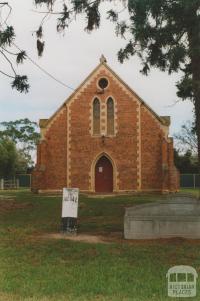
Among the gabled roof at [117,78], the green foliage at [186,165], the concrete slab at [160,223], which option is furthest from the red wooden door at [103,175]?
the green foliage at [186,165]

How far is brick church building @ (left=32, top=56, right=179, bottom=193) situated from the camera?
38219 mm

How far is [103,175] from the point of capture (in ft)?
127

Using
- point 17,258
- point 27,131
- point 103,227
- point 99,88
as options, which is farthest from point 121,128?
point 27,131

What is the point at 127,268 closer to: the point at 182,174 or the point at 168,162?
the point at 168,162

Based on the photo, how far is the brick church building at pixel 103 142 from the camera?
3822cm

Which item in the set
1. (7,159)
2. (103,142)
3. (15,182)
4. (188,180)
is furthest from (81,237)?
(15,182)

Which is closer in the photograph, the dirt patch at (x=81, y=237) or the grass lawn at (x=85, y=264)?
the grass lawn at (x=85, y=264)

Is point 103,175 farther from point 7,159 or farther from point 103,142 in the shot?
point 7,159

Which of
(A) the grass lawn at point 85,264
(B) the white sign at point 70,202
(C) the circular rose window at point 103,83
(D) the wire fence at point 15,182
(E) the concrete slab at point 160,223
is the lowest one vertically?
(A) the grass lawn at point 85,264

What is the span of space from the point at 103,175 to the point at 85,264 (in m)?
26.8

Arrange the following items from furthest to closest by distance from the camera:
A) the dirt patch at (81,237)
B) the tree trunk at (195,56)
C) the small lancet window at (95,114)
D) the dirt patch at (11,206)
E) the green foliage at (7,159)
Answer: the green foliage at (7,159)
the small lancet window at (95,114)
the dirt patch at (11,206)
the tree trunk at (195,56)
the dirt patch at (81,237)

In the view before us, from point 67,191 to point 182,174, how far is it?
46.4m

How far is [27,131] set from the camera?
96.8 meters

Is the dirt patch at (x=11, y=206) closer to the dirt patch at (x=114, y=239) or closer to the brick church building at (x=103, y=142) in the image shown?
the dirt patch at (x=114, y=239)
